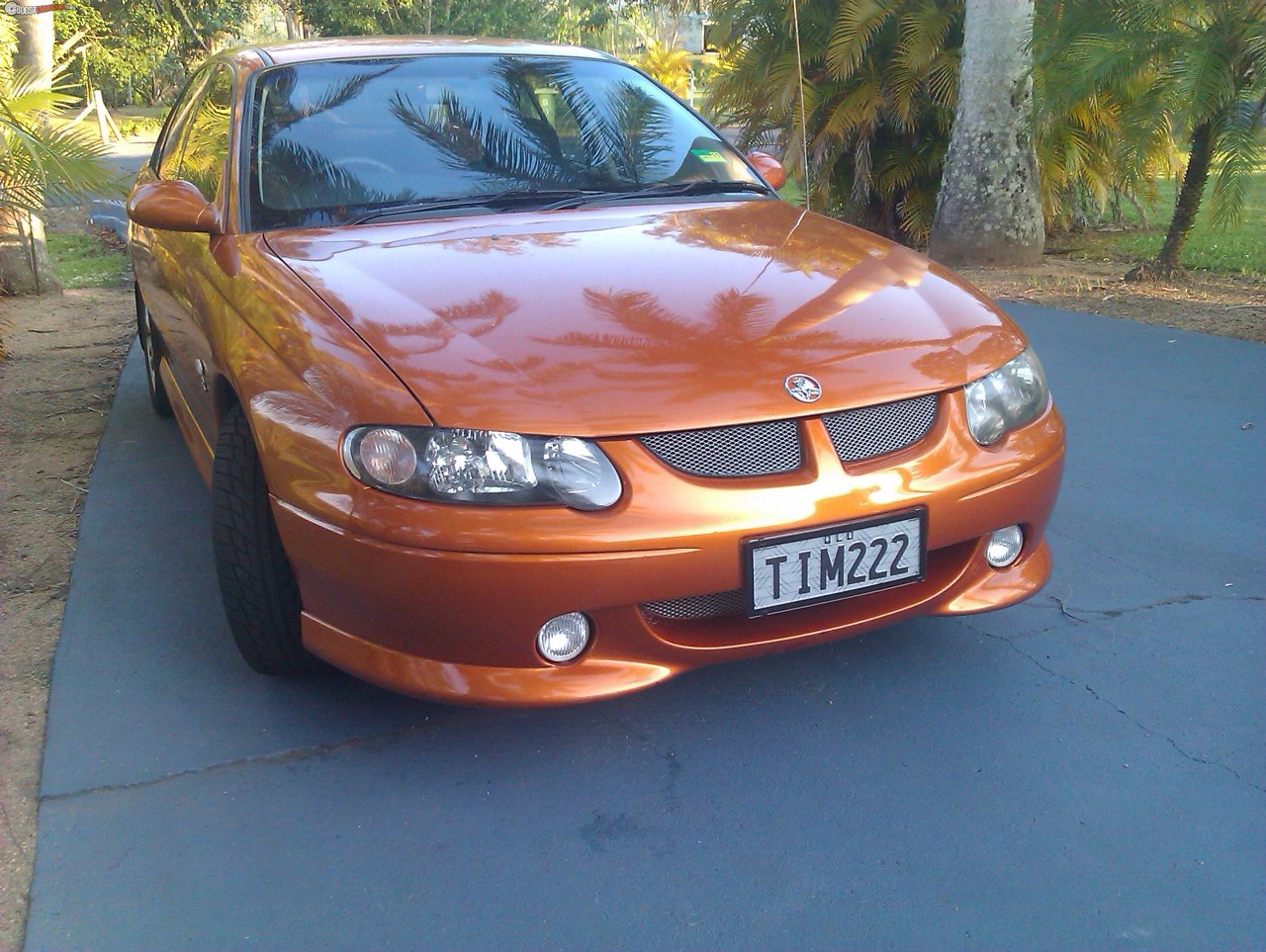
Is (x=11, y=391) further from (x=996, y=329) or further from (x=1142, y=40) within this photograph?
(x=1142, y=40)

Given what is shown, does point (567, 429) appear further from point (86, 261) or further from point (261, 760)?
point (86, 261)

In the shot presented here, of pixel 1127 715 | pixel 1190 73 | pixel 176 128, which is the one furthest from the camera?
pixel 1190 73

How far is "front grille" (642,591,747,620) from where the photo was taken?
2.31m

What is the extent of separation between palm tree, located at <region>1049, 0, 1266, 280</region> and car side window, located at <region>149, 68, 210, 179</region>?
206 inches

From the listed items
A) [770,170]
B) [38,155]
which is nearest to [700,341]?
[770,170]

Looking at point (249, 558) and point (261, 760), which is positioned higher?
point (249, 558)

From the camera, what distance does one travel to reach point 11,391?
5523mm

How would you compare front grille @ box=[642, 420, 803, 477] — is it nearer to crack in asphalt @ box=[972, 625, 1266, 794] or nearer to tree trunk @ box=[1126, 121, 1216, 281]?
crack in asphalt @ box=[972, 625, 1266, 794]

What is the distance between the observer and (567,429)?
216 cm

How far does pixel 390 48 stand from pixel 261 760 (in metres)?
2.22

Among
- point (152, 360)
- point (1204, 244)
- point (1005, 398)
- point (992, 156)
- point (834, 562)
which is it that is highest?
point (1005, 398)

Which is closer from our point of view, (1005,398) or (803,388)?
(803,388)

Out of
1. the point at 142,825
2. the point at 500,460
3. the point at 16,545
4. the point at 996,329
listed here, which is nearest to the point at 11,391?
the point at 16,545

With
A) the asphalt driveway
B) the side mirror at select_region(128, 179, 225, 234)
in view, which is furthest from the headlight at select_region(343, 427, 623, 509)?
the side mirror at select_region(128, 179, 225, 234)
